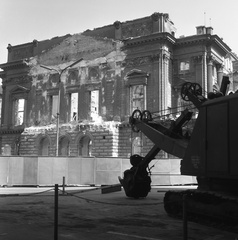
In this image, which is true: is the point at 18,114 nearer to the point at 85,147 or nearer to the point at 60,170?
the point at 85,147

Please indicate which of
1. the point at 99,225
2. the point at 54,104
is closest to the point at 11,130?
the point at 54,104

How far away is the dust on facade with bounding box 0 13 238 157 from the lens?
38.4 meters

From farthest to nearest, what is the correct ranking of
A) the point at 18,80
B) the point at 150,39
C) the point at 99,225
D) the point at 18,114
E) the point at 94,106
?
the point at 18,114 < the point at 18,80 < the point at 94,106 < the point at 150,39 < the point at 99,225

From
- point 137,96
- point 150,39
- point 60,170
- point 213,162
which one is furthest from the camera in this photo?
point 137,96

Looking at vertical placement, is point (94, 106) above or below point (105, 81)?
below

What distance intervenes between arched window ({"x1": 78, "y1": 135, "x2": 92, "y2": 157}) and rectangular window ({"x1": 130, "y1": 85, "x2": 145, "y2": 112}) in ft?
21.2

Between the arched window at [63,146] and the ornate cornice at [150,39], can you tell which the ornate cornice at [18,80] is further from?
the ornate cornice at [150,39]

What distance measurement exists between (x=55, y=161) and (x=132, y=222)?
17528mm

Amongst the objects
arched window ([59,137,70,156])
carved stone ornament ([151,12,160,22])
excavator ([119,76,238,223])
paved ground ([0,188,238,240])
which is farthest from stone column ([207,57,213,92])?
excavator ([119,76,238,223])

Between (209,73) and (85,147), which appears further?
(85,147)

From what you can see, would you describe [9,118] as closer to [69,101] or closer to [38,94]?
[38,94]

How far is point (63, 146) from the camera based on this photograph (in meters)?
43.3

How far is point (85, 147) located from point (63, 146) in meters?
2.82

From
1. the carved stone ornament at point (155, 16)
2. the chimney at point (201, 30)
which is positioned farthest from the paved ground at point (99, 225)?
the chimney at point (201, 30)
